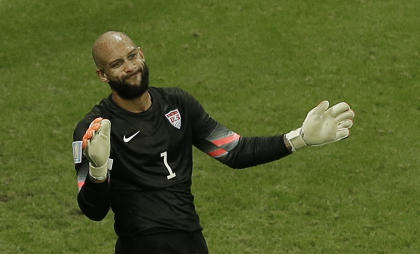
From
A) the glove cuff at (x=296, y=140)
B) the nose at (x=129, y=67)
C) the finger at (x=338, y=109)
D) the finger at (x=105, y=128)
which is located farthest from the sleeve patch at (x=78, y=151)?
the finger at (x=338, y=109)

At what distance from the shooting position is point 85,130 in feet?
25.9

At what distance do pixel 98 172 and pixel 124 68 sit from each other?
1066mm

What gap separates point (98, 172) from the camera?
7414 mm

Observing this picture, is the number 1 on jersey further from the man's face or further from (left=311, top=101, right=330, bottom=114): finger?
(left=311, top=101, right=330, bottom=114): finger

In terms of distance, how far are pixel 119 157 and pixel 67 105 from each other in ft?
31.7

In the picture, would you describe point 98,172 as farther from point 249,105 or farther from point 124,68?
point 249,105

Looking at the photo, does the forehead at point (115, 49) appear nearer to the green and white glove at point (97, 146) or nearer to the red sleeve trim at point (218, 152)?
the green and white glove at point (97, 146)

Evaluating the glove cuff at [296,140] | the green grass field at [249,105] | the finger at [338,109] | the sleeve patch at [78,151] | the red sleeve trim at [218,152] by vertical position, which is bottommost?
the green grass field at [249,105]

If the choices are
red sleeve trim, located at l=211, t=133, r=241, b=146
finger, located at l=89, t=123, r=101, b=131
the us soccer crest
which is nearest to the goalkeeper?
the us soccer crest

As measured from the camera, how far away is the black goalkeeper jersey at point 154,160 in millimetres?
8094

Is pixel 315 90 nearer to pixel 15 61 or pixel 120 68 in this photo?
pixel 15 61

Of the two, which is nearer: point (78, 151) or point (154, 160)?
point (78, 151)

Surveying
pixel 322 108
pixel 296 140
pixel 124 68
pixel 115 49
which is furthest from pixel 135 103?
pixel 322 108

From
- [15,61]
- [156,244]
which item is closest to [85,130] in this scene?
[156,244]
